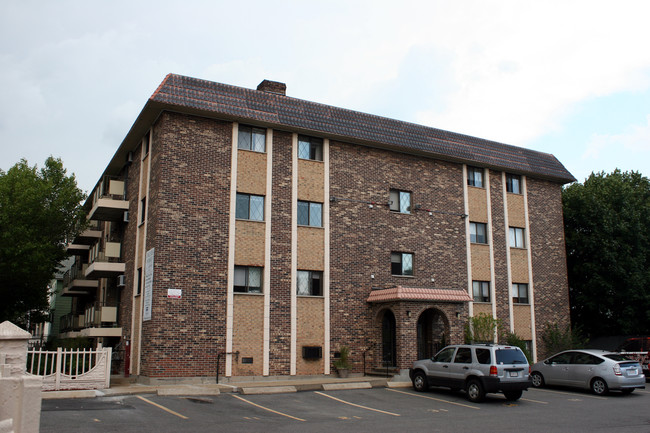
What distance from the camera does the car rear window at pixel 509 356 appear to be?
55.7ft

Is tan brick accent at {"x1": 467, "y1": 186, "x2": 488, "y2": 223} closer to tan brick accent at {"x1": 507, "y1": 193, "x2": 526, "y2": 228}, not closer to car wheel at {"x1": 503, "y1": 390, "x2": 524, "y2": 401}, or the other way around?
tan brick accent at {"x1": 507, "y1": 193, "x2": 526, "y2": 228}

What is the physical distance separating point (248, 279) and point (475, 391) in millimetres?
8675

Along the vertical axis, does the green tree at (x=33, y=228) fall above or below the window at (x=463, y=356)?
above

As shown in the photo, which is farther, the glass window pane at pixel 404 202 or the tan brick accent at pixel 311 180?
the glass window pane at pixel 404 202

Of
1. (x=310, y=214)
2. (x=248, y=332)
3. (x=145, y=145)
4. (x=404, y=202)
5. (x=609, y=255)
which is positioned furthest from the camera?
(x=609, y=255)

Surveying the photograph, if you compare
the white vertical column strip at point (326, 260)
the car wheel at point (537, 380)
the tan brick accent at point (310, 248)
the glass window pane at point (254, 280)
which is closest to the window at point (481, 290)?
the car wheel at point (537, 380)

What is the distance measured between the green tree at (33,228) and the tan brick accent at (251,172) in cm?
1408

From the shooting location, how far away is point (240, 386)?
18.4 m

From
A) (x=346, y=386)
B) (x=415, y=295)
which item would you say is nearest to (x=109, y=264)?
(x=346, y=386)

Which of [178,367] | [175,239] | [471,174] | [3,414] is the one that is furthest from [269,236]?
[3,414]

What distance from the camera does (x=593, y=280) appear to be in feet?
98.2

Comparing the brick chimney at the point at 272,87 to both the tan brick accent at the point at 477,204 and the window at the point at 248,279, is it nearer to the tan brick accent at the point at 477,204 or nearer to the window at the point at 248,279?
the window at the point at 248,279

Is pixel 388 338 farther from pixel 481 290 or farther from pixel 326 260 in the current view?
pixel 481 290

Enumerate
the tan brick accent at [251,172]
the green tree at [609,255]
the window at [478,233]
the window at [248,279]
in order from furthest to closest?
1. the green tree at [609,255]
2. the window at [478,233]
3. the tan brick accent at [251,172]
4. the window at [248,279]
